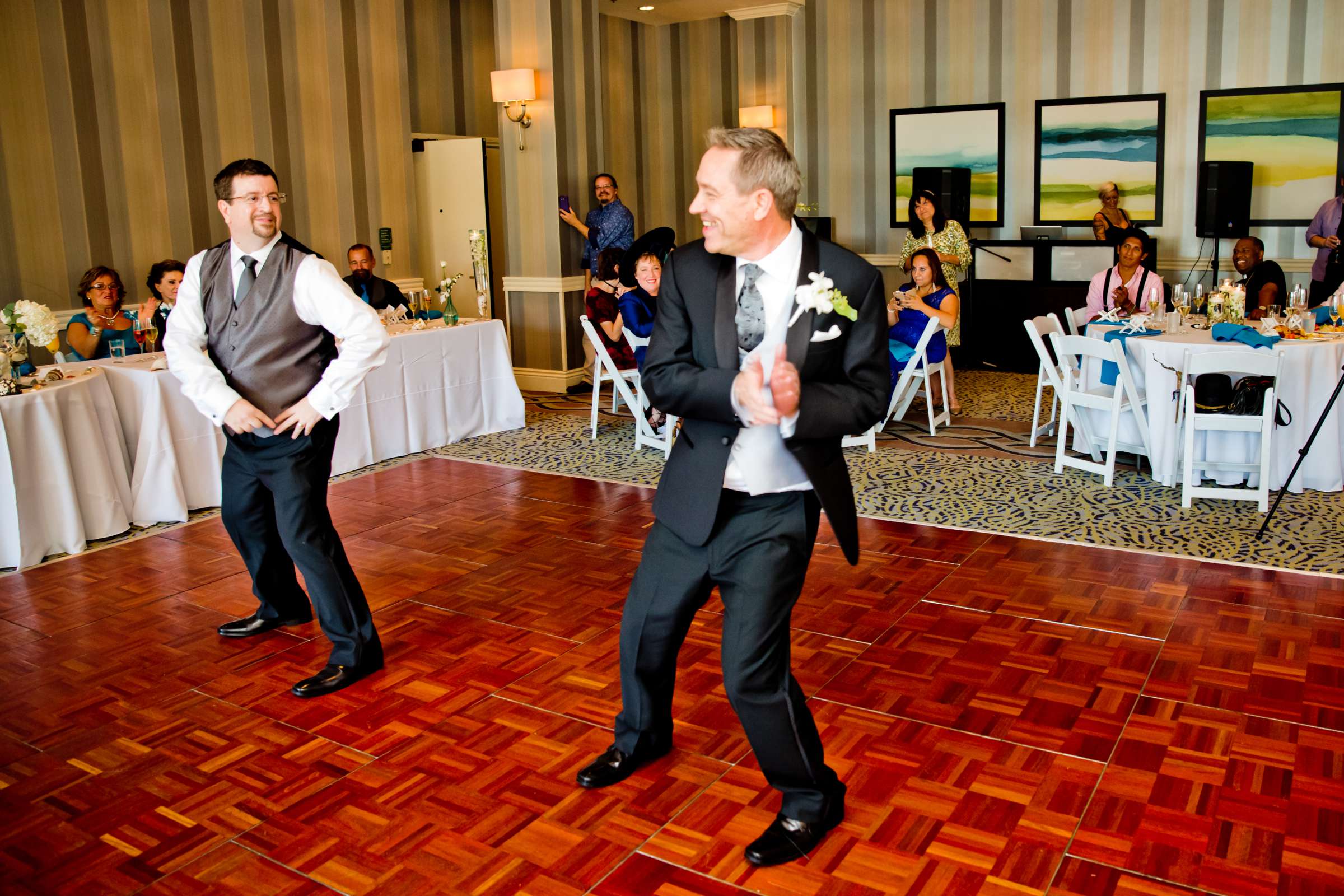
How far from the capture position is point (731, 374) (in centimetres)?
236

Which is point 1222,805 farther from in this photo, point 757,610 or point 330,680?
point 330,680

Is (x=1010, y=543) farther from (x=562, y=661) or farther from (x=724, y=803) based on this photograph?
(x=724, y=803)

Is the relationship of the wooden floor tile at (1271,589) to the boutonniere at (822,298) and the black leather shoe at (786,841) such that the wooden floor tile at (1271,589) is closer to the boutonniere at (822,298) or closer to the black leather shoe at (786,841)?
the black leather shoe at (786,841)

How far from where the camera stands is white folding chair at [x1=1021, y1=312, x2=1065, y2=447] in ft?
21.1

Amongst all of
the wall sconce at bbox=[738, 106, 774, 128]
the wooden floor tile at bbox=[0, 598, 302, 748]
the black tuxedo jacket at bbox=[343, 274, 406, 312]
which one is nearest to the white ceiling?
the wall sconce at bbox=[738, 106, 774, 128]

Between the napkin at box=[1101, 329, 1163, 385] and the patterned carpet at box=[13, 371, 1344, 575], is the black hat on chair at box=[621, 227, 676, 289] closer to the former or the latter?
the patterned carpet at box=[13, 371, 1344, 575]

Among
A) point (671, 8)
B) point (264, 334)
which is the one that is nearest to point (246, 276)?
point (264, 334)

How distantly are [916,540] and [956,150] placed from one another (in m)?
6.90

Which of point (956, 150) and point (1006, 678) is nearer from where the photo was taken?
point (1006, 678)

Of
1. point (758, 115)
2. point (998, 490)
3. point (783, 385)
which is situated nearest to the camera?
point (783, 385)

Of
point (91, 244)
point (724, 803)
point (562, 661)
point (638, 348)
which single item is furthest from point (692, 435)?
point (91, 244)

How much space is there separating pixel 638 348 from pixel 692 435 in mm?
4608

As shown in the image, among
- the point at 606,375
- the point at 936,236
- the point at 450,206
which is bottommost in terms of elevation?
the point at 606,375

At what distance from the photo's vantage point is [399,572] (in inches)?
195
